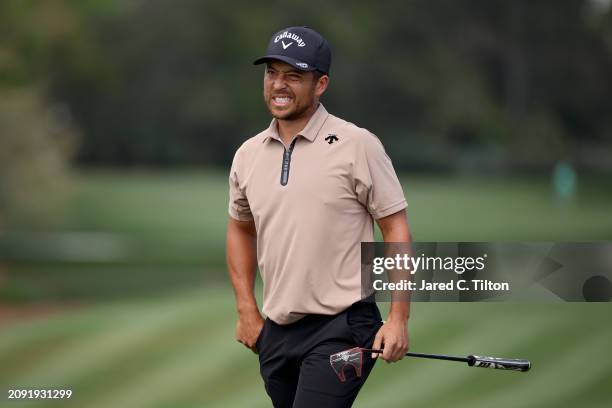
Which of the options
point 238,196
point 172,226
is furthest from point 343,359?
point 172,226

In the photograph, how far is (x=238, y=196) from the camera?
4.90 m

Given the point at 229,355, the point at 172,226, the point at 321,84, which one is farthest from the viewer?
the point at 172,226

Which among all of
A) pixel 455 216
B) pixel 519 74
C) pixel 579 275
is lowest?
pixel 579 275

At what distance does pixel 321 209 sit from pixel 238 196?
1.60ft

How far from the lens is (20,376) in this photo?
1221 cm

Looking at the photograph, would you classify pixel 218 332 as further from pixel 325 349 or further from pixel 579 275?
pixel 325 349

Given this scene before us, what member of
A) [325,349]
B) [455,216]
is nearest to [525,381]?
[325,349]

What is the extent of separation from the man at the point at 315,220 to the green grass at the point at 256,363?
544cm

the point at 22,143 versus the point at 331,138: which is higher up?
the point at 22,143

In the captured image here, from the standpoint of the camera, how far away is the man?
4.55m

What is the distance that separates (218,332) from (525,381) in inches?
184

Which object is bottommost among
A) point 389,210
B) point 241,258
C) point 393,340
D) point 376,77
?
point 393,340

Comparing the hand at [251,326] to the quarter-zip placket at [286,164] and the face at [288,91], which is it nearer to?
the quarter-zip placket at [286,164]

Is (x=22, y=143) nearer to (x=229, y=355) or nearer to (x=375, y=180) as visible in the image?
(x=229, y=355)
